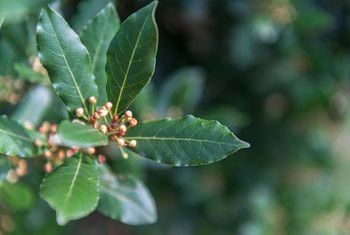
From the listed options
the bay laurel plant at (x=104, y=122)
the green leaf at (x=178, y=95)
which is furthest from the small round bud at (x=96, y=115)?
the green leaf at (x=178, y=95)

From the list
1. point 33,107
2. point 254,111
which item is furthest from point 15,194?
point 254,111

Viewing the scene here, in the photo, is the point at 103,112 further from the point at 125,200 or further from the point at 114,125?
the point at 125,200

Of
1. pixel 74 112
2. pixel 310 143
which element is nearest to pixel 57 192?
pixel 74 112

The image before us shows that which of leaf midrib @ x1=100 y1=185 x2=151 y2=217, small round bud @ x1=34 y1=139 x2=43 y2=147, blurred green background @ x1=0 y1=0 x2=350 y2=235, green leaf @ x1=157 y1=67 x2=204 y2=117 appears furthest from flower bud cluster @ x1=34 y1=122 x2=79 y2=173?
green leaf @ x1=157 y1=67 x2=204 y2=117

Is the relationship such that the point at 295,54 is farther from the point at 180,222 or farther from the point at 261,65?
A: the point at 180,222

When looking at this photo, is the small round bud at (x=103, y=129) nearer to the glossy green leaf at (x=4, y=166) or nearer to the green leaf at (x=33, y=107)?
the glossy green leaf at (x=4, y=166)
